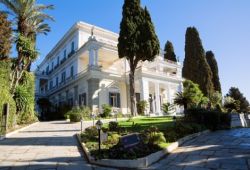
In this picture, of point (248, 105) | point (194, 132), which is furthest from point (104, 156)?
point (248, 105)

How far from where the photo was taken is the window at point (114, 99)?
1120 inches

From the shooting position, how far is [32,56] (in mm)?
19391

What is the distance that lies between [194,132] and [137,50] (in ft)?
48.2

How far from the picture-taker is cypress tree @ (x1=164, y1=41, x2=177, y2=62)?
45.8 metres

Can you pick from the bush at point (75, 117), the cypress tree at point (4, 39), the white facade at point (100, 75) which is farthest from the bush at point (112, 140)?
the white facade at point (100, 75)

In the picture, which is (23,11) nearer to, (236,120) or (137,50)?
(137,50)

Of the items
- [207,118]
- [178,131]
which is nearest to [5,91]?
[178,131]

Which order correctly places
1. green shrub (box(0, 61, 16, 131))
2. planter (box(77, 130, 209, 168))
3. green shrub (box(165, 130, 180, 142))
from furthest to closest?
green shrub (box(0, 61, 16, 131)) → green shrub (box(165, 130, 180, 142)) → planter (box(77, 130, 209, 168))

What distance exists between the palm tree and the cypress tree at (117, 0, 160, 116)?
804cm

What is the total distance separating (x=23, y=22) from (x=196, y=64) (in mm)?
27863

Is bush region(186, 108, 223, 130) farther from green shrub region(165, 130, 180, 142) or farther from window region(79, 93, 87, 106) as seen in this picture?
window region(79, 93, 87, 106)

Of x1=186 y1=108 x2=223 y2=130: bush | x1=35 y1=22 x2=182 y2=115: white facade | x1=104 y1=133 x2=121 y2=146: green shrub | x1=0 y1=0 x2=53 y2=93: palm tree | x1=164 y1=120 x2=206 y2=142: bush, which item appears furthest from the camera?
x1=35 y1=22 x2=182 y2=115: white facade

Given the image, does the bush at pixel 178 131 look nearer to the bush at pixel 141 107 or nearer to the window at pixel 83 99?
the bush at pixel 141 107

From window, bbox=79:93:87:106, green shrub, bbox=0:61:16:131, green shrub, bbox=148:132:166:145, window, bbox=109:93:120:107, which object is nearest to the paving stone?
green shrub, bbox=148:132:166:145
